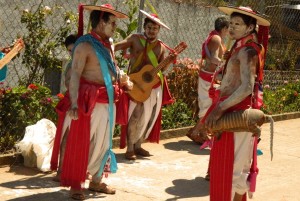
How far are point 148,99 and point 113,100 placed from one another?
1852 mm

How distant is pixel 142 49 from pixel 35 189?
2.36 m

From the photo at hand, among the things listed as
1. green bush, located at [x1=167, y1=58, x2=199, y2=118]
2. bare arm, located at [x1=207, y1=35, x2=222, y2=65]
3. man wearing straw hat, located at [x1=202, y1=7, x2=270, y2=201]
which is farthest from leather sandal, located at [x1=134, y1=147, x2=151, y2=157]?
man wearing straw hat, located at [x1=202, y1=7, x2=270, y2=201]

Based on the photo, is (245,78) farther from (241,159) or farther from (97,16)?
(97,16)

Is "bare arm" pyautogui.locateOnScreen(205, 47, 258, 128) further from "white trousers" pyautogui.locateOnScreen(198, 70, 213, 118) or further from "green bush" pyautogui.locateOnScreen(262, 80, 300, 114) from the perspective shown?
"green bush" pyautogui.locateOnScreen(262, 80, 300, 114)

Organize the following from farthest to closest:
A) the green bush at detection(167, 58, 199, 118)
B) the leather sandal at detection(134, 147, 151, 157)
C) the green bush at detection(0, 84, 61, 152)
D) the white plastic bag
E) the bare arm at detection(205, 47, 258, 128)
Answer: the green bush at detection(167, 58, 199, 118) → the leather sandal at detection(134, 147, 151, 157) → the green bush at detection(0, 84, 61, 152) → the white plastic bag → the bare arm at detection(205, 47, 258, 128)

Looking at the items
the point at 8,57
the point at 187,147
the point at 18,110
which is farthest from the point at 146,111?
the point at 8,57

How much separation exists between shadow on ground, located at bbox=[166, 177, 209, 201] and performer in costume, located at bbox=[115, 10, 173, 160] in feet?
3.05

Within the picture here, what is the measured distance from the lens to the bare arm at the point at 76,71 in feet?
18.7

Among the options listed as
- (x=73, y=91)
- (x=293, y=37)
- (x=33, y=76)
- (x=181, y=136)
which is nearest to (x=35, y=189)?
(x=73, y=91)

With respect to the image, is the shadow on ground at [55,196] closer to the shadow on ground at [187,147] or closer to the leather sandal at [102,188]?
the leather sandal at [102,188]

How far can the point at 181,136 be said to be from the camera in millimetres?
9531

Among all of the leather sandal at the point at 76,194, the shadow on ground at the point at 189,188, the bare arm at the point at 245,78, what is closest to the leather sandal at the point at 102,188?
the leather sandal at the point at 76,194

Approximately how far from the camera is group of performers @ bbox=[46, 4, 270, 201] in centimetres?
510

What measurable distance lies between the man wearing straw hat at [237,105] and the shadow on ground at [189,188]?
47.9 inches
